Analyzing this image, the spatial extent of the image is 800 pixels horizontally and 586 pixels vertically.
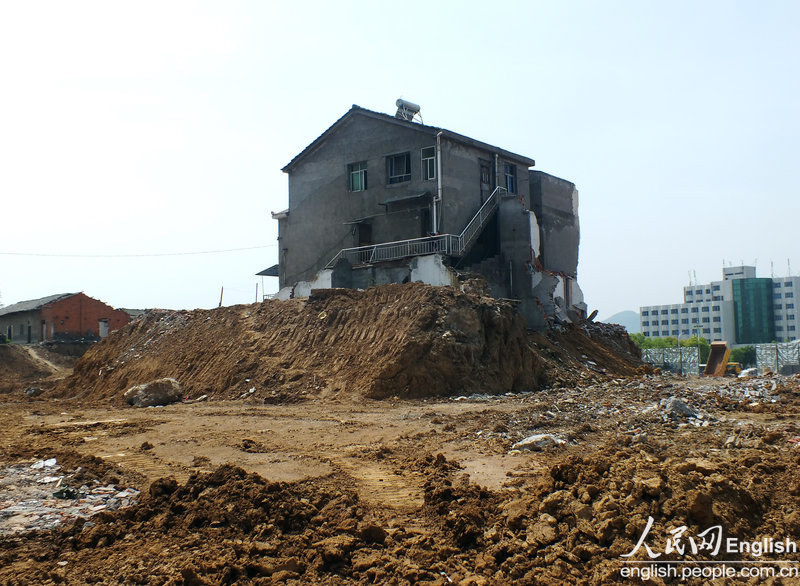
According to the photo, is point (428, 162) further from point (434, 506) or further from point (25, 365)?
point (25, 365)

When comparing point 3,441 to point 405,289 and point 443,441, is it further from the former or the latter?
point 405,289

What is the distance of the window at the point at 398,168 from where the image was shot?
31.5 m

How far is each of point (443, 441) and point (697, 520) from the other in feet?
19.2

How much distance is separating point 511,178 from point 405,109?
637 centimetres

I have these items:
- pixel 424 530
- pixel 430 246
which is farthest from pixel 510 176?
pixel 424 530

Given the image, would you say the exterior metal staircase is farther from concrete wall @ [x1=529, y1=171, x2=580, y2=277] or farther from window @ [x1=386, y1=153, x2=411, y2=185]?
concrete wall @ [x1=529, y1=171, x2=580, y2=277]

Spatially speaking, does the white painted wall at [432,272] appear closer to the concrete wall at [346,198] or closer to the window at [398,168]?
the concrete wall at [346,198]

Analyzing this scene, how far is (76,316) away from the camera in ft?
182

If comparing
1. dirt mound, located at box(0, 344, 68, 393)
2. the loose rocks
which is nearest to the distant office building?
dirt mound, located at box(0, 344, 68, 393)

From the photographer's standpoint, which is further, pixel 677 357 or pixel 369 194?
pixel 677 357

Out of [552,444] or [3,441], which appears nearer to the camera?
[552,444]

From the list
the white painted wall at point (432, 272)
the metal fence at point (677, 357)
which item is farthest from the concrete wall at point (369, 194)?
the metal fence at point (677, 357)

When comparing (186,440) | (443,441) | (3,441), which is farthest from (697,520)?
(3,441)

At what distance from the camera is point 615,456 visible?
22.7ft
